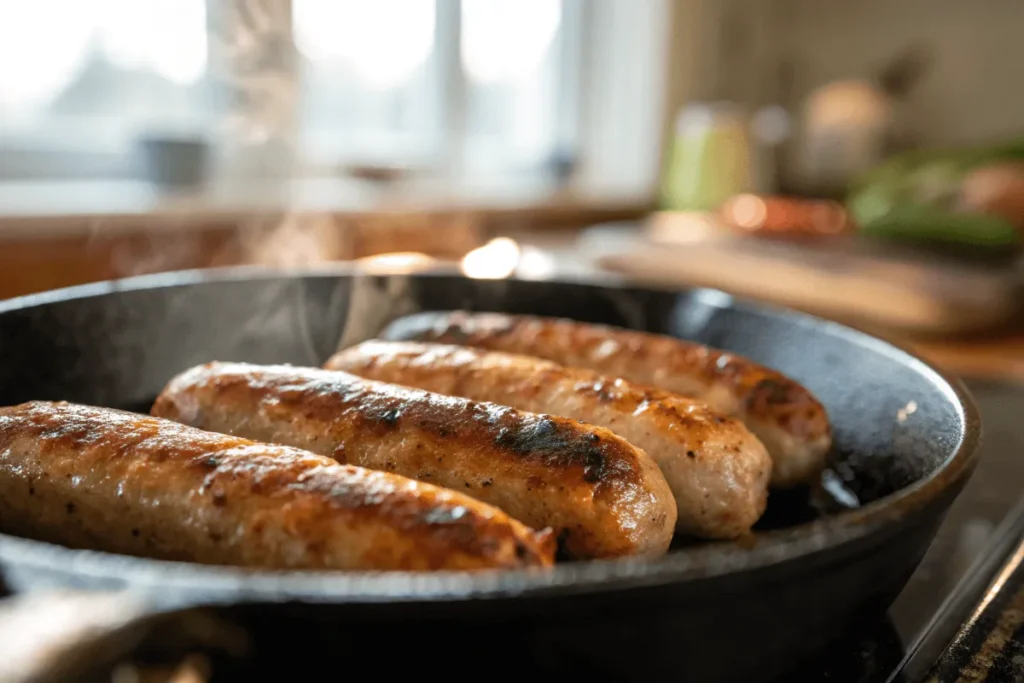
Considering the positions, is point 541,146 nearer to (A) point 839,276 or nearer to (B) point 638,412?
(A) point 839,276

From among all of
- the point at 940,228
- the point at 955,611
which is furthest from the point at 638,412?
the point at 940,228

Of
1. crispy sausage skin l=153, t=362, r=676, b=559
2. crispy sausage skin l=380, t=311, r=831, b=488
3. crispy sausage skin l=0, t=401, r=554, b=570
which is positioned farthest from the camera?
crispy sausage skin l=380, t=311, r=831, b=488

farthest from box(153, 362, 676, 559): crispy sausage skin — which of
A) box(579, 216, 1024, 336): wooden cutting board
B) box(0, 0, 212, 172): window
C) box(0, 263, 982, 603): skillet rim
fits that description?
box(0, 0, 212, 172): window

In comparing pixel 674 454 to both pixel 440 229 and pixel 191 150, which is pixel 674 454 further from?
pixel 440 229

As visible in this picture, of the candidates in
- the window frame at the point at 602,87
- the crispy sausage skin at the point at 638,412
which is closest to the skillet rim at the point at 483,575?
the crispy sausage skin at the point at 638,412

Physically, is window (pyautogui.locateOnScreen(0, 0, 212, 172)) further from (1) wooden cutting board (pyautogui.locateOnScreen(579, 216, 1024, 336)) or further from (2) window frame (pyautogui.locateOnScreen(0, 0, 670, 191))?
(1) wooden cutting board (pyautogui.locateOnScreen(579, 216, 1024, 336))
